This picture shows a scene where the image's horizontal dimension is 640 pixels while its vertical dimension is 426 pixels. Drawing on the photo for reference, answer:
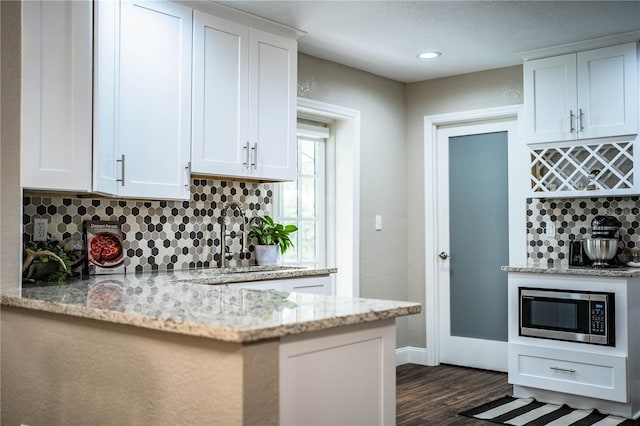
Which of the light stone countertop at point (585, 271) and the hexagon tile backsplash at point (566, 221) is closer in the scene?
the light stone countertop at point (585, 271)

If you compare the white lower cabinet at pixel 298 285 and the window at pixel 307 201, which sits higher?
the window at pixel 307 201

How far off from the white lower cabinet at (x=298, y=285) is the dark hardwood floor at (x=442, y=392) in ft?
3.02

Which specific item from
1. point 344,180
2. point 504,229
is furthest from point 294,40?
point 504,229

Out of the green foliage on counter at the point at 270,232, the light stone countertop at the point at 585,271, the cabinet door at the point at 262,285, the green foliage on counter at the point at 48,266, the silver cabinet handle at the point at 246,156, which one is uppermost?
the silver cabinet handle at the point at 246,156

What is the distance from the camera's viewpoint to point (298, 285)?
12.0ft

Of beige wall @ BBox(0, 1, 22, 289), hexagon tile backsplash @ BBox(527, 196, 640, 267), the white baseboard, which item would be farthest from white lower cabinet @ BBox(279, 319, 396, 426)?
the white baseboard

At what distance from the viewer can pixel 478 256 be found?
16.8 ft

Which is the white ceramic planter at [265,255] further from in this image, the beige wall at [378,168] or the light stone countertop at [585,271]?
A: the light stone countertop at [585,271]

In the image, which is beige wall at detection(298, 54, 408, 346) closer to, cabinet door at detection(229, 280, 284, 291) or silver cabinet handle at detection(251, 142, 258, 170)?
silver cabinet handle at detection(251, 142, 258, 170)

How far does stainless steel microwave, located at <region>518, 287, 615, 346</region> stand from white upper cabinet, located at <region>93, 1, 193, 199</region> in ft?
7.92

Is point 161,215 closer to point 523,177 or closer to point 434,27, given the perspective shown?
point 434,27

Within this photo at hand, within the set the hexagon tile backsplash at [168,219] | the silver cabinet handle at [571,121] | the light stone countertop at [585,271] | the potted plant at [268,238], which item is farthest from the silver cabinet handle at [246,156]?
the silver cabinet handle at [571,121]

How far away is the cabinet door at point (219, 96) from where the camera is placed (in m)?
3.46

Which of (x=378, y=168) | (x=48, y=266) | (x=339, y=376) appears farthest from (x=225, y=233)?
(x=339, y=376)
